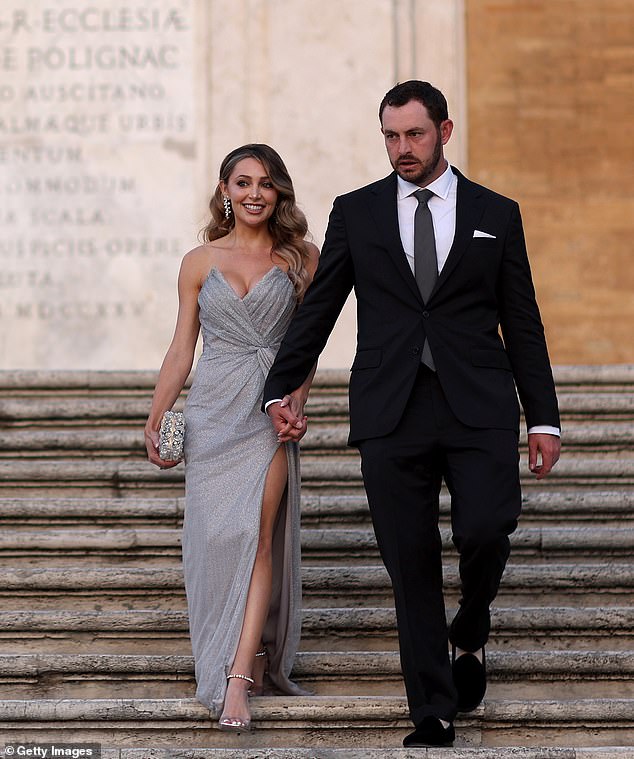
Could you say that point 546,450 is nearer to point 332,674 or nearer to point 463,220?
point 463,220

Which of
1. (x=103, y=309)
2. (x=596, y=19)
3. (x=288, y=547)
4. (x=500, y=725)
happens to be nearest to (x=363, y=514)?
(x=288, y=547)

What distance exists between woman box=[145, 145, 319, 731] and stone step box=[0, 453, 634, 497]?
151 centimetres

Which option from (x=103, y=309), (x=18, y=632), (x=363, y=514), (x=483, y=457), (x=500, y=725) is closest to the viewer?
(x=483, y=457)

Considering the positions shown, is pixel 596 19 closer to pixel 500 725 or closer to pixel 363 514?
pixel 363 514

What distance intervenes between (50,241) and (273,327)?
5813 mm

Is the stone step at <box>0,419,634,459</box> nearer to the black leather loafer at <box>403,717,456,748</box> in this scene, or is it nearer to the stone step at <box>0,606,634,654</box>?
the stone step at <box>0,606,634,654</box>

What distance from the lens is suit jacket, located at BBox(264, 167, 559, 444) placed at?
4.61m

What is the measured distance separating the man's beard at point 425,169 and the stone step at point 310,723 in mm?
1653

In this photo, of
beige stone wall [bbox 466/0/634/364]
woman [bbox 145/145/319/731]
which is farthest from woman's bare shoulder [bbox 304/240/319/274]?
beige stone wall [bbox 466/0/634/364]

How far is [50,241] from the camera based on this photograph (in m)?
10.8

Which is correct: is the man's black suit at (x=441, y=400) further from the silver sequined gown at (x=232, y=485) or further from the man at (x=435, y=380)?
the silver sequined gown at (x=232, y=485)

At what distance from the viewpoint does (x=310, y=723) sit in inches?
192

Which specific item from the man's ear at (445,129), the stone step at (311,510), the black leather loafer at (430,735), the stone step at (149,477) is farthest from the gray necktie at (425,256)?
the stone step at (149,477)

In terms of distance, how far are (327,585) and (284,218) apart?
1.41m
